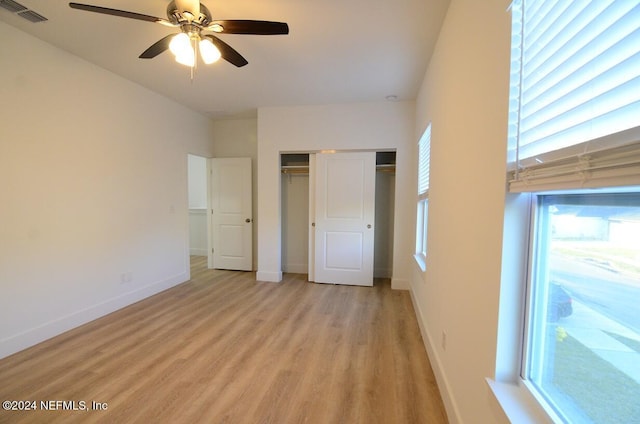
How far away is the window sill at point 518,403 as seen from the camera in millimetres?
860

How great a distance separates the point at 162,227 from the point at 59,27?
248cm

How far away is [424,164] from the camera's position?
317 cm

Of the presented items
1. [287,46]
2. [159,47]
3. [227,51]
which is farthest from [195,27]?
[287,46]

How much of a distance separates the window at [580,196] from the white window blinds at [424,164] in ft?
6.65

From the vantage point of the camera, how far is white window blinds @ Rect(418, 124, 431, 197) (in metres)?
2.98

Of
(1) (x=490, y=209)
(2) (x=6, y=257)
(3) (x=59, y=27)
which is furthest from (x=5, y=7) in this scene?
(1) (x=490, y=209)

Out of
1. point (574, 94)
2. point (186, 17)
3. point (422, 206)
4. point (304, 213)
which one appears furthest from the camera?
point (304, 213)

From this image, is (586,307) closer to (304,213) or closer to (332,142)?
(332,142)

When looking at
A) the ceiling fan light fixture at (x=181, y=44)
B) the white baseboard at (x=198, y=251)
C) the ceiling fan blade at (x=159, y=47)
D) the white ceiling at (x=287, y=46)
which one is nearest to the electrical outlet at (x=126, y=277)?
the white ceiling at (x=287, y=46)

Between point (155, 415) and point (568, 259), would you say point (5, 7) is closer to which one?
point (155, 415)

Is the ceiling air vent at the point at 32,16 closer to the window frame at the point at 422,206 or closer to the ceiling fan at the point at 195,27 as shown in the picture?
the ceiling fan at the point at 195,27

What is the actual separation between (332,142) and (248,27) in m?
2.50

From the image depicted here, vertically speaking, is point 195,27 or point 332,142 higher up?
point 195,27

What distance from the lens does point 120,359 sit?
7.39 ft
